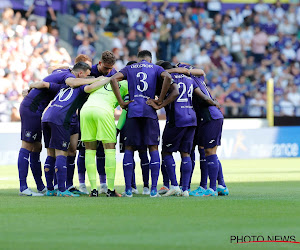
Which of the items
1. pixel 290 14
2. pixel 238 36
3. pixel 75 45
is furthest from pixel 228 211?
pixel 290 14

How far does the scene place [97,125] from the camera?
36.9 ft

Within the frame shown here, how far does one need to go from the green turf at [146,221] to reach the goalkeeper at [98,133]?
0.51 metres

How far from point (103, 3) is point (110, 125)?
57.8ft

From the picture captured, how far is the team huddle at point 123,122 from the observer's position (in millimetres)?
11086

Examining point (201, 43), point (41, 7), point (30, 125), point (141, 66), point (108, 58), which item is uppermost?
point (41, 7)

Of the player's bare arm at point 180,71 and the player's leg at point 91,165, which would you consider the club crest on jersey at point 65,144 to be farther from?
the player's bare arm at point 180,71

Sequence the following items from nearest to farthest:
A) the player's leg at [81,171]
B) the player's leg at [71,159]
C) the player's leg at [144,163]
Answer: the player's leg at [144,163]
the player's leg at [71,159]
the player's leg at [81,171]

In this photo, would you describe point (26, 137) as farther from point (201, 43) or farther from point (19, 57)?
point (201, 43)

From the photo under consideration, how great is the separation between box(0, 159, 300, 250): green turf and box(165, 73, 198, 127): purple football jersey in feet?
3.93

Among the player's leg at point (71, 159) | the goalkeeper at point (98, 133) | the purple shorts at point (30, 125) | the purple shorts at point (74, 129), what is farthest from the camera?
the player's leg at point (71, 159)

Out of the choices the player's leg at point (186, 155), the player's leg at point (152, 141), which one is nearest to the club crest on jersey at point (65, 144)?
the player's leg at point (152, 141)

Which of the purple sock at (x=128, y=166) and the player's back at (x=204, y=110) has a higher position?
the player's back at (x=204, y=110)

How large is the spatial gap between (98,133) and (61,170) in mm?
776

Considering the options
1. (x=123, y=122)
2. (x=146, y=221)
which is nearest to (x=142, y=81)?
(x=123, y=122)
